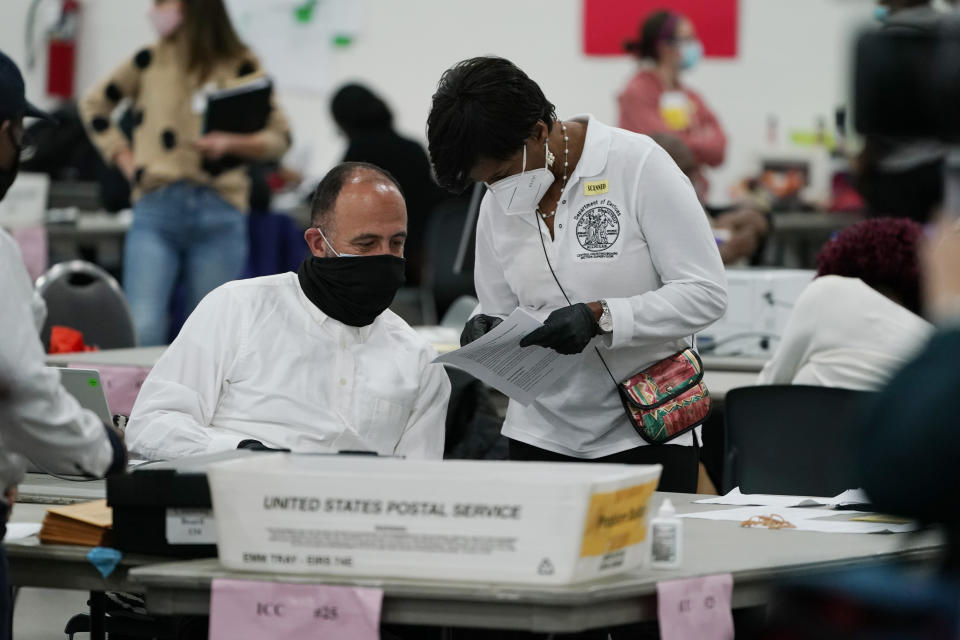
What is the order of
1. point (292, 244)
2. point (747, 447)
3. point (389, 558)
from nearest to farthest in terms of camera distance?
point (389, 558) < point (747, 447) < point (292, 244)

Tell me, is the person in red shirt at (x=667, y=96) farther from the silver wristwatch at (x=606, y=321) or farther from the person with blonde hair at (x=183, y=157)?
the silver wristwatch at (x=606, y=321)

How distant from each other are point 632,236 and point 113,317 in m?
2.41

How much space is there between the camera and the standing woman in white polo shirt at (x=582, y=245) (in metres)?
2.61

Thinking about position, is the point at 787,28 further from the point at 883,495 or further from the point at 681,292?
the point at 883,495

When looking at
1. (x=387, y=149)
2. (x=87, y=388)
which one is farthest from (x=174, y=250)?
(x=87, y=388)

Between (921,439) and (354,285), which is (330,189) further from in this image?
(921,439)

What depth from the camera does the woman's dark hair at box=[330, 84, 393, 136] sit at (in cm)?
709

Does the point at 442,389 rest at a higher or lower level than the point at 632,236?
lower

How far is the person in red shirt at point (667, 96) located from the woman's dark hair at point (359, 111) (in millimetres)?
1196

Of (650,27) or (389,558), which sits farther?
(650,27)

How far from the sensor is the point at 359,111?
7102 millimetres

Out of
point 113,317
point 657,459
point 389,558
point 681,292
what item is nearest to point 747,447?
point 657,459

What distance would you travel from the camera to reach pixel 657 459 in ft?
9.11

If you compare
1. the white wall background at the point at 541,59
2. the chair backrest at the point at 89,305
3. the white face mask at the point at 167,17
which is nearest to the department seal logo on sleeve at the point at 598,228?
the chair backrest at the point at 89,305
